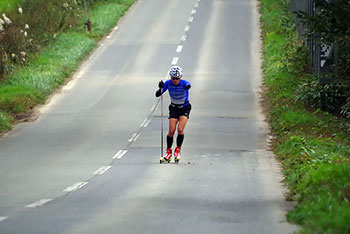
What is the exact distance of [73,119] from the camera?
23.9 m

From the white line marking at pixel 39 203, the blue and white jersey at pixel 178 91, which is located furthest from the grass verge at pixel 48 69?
the white line marking at pixel 39 203

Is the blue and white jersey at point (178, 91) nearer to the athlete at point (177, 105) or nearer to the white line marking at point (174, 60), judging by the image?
the athlete at point (177, 105)

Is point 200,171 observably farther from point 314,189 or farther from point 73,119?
point 73,119

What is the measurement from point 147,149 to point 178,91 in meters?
3.13

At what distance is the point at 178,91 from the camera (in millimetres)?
16438

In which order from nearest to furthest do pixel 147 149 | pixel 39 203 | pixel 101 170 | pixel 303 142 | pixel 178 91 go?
pixel 39 203 → pixel 101 170 → pixel 178 91 → pixel 303 142 → pixel 147 149

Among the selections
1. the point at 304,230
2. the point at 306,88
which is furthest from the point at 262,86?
the point at 304,230

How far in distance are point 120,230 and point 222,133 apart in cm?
1179

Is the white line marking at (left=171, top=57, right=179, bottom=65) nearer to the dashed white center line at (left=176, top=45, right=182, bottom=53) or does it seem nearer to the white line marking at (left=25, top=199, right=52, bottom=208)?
the dashed white center line at (left=176, top=45, right=182, bottom=53)

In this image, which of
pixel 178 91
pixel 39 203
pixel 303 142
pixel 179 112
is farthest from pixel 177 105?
pixel 39 203

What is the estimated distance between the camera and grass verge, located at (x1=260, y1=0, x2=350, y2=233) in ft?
33.6

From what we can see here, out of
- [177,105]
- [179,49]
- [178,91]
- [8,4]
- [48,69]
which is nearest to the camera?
[178,91]

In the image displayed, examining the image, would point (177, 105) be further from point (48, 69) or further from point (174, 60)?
point (174, 60)

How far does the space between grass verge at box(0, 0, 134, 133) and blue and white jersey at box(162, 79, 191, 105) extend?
7699 mm
